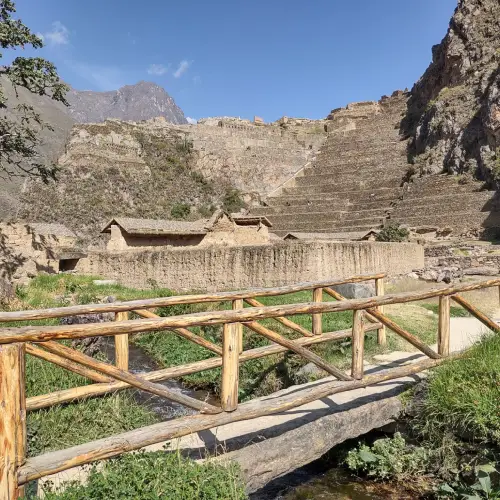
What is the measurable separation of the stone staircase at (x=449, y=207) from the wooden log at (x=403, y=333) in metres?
35.1

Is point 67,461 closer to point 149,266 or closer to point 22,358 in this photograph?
point 22,358

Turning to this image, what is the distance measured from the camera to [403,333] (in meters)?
5.68

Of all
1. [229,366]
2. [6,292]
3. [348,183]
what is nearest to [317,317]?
[229,366]

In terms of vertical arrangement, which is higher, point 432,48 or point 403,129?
point 432,48

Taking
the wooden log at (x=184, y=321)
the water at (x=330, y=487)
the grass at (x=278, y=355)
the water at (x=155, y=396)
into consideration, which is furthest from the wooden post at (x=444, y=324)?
the water at (x=155, y=396)

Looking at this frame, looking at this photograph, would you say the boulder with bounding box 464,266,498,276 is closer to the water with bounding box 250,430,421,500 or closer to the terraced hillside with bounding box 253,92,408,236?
the water with bounding box 250,430,421,500

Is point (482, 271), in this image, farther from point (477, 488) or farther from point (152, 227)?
point (477, 488)

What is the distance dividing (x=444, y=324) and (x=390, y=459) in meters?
1.85

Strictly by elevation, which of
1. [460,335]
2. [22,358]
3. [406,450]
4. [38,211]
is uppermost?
[38,211]

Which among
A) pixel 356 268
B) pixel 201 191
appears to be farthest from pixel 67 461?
pixel 201 191

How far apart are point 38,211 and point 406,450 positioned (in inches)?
1984

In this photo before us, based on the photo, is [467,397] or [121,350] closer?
[467,397]

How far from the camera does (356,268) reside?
18203 mm

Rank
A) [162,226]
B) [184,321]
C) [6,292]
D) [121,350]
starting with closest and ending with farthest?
[184,321] < [121,350] < [6,292] < [162,226]
